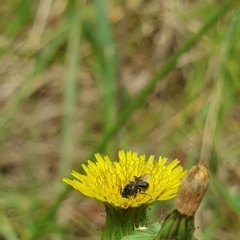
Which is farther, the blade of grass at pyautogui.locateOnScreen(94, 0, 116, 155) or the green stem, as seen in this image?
the blade of grass at pyautogui.locateOnScreen(94, 0, 116, 155)

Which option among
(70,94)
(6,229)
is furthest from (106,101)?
(6,229)

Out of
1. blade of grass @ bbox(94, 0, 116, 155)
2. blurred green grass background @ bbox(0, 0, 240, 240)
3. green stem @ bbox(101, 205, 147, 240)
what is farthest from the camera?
blurred green grass background @ bbox(0, 0, 240, 240)

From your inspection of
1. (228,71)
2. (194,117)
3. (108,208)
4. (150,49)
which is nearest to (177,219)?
(108,208)

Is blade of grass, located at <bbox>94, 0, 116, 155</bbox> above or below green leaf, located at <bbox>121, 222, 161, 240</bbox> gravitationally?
above

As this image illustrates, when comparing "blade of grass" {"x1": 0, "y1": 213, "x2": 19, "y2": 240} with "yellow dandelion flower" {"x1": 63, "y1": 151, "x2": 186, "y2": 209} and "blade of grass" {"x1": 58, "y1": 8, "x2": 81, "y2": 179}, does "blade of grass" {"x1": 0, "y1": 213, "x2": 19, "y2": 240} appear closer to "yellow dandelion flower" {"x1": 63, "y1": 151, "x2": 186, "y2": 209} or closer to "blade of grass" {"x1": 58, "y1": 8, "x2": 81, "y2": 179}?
"blade of grass" {"x1": 58, "y1": 8, "x2": 81, "y2": 179}

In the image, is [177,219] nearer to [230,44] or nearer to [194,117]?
[230,44]

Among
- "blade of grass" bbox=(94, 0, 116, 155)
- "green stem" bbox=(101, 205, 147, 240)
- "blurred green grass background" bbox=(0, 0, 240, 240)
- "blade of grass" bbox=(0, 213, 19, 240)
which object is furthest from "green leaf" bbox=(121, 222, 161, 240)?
"blade of grass" bbox=(0, 213, 19, 240)

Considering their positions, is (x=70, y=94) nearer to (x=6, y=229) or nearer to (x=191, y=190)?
(x=6, y=229)
